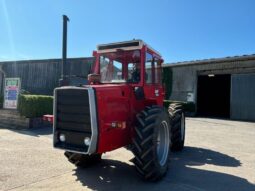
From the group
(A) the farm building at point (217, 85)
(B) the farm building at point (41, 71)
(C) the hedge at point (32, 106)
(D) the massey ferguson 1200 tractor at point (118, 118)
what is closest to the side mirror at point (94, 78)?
(D) the massey ferguson 1200 tractor at point (118, 118)

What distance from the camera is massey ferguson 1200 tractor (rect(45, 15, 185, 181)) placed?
191 inches

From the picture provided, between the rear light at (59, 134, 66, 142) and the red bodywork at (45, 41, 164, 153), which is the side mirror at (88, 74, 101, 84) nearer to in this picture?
the red bodywork at (45, 41, 164, 153)

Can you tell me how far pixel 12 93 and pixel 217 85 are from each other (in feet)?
60.9

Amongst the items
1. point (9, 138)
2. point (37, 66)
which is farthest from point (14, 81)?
point (37, 66)

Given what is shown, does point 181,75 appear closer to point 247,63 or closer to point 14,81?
point 247,63

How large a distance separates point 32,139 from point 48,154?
2.25 meters

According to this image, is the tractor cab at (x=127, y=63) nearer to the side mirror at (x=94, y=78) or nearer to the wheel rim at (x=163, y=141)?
the side mirror at (x=94, y=78)

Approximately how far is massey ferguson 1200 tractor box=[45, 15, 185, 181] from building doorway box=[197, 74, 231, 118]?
18143 millimetres

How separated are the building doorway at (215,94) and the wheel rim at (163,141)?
59.0ft

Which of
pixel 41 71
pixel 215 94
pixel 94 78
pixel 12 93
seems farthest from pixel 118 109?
pixel 215 94

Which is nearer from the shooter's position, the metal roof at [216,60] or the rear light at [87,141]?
the rear light at [87,141]

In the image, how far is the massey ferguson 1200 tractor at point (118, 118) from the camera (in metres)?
4.85

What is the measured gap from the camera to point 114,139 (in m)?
5.14

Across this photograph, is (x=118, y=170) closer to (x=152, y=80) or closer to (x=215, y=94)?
(x=152, y=80)
